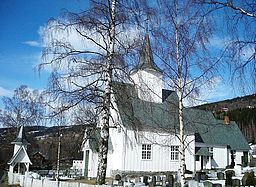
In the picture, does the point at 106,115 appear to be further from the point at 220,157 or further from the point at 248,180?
the point at 220,157

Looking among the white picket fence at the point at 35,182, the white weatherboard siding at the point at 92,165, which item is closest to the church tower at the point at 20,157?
the white picket fence at the point at 35,182

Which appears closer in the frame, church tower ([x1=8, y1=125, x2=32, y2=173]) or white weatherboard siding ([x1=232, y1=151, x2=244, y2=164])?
church tower ([x1=8, y1=125, x2=32, y2=173])

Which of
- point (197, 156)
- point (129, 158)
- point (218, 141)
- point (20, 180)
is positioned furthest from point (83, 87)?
point (218, 141)

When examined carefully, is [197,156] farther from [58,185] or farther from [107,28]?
[107,28]

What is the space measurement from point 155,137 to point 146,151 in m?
1.64

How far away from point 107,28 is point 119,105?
10.7 ft

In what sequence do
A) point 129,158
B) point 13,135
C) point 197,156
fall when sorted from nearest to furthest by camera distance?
1. point 129,158
2. point 197,156
3. point 13,135

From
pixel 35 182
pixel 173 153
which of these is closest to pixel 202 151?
pixel 173 153

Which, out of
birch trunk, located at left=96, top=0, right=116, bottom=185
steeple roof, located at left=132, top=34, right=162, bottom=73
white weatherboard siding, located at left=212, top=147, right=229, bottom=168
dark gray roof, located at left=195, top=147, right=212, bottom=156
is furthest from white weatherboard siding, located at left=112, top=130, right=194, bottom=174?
steeple roof, located at left=132, top=34, right=162, bottom=73

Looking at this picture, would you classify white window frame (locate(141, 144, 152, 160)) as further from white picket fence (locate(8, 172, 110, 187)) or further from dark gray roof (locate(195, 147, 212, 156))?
white picket fence (locate(8, 172, 110, 187))

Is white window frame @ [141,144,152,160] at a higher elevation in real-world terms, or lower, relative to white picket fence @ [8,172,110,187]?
higher

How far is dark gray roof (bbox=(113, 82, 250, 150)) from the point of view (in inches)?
526

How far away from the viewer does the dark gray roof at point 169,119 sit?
13352mm

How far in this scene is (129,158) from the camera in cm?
3028
